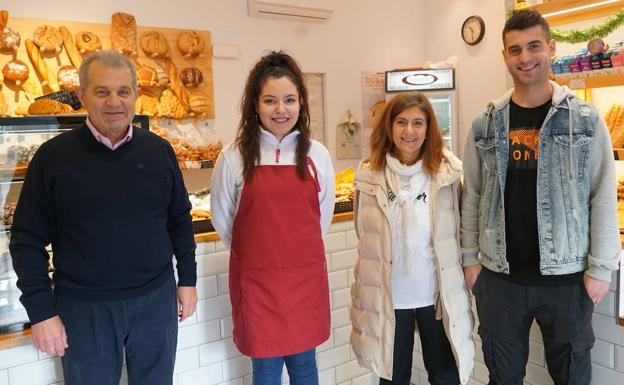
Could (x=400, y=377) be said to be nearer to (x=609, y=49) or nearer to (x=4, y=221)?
(x=4, y=221)

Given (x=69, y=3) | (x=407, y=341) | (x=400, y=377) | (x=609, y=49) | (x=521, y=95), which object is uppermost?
(x=69, y=3)

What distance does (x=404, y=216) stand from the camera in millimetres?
1937

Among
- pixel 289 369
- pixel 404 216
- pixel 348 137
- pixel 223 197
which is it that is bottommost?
pixel 289 369

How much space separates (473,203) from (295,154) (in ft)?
2.35

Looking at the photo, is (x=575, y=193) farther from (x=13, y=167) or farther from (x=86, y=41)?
(x=86, y=41)

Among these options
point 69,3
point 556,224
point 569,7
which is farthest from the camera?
point 69,3

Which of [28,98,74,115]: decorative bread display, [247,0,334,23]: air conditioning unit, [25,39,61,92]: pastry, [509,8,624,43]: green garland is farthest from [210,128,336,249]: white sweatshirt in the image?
[247,0,334,23]: air conditioning unit

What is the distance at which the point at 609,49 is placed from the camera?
3.25 m

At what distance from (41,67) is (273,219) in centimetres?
339

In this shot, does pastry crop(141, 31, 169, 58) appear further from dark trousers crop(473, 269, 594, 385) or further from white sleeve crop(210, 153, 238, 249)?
dark trousers crop(473, 269, 594, 385)

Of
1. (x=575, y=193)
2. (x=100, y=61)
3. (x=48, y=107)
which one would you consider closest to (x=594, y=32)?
(x=575, y=193)

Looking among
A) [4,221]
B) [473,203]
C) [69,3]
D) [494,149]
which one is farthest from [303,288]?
[69,3]

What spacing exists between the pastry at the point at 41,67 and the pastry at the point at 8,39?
0.36 ft

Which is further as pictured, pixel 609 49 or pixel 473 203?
pixel 609 49
